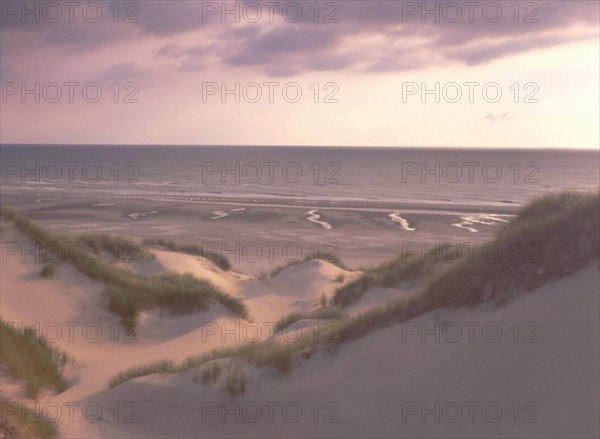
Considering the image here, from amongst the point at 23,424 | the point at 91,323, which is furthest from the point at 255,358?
the point at 91,323

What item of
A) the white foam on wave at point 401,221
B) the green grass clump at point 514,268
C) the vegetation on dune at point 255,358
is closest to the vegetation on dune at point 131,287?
the vegetation on dune at point 255,358

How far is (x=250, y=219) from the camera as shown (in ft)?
129

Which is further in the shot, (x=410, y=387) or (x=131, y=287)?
(x=131, y=287)

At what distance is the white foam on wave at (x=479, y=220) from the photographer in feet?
→ 120

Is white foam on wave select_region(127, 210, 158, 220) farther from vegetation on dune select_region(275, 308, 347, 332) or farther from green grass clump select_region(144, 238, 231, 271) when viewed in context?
vegetation on dune select_region(275, 308, 347, 332)

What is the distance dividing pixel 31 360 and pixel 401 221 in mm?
30719

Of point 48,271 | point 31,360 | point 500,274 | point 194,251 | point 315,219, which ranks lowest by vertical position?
point 315,219

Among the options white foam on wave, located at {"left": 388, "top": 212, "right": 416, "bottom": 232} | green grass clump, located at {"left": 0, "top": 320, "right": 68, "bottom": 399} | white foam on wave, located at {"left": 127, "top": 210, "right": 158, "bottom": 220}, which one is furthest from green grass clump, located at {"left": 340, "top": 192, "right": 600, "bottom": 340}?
white foam on wave, located at {"left": 127, "top": 210, "right": 158, "bottom": 220}

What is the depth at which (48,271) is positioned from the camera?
13344 mm

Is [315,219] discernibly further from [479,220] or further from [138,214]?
[138,214]

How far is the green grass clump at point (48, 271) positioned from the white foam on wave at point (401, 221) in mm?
24343

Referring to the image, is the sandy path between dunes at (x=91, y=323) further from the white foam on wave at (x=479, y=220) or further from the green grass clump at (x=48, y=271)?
the white foam on wave at (x=479, y=220)

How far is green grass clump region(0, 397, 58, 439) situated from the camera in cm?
651

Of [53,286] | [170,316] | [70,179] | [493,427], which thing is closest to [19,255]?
[53,286]
